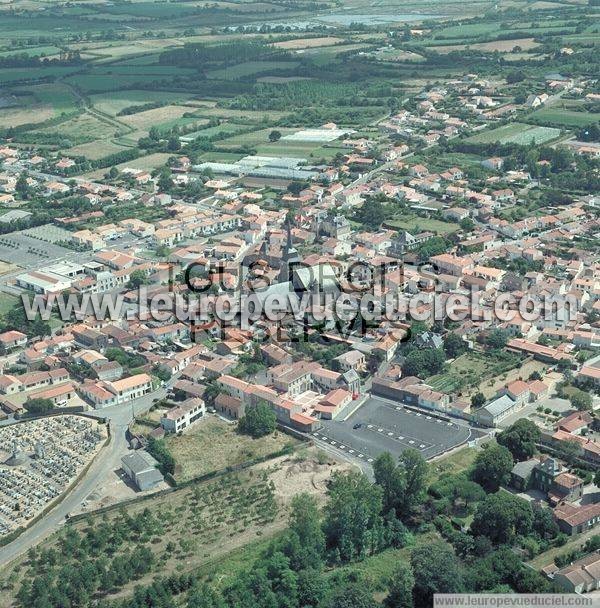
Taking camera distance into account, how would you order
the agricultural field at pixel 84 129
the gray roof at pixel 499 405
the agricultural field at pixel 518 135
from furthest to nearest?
the agricultural field at pixel 84 129 < the agricultural field at pixel 518 135 < the gray roof at pixel 499 405

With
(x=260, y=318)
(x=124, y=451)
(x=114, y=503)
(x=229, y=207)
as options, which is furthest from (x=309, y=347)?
(x=229, y=207)

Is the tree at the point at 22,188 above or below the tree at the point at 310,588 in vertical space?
below

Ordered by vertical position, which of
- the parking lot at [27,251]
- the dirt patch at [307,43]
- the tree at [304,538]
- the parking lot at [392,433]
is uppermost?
the dirt patch at [307,43]

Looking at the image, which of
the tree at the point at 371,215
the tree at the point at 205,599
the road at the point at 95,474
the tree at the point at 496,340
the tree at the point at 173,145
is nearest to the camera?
the tree at the point at 205,599

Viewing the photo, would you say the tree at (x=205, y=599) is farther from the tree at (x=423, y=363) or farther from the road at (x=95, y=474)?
the tree at (x=423, y=363)

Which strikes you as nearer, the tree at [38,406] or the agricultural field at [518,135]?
the tree at [38,406]

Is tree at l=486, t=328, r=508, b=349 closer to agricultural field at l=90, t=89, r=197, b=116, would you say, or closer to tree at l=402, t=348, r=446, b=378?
tree at l=402, t=348, r=446, b=378

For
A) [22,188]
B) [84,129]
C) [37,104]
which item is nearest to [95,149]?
[84,129]

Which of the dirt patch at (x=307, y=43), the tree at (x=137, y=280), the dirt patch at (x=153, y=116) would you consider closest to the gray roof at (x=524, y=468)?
the tree at (x=137, y=280)
